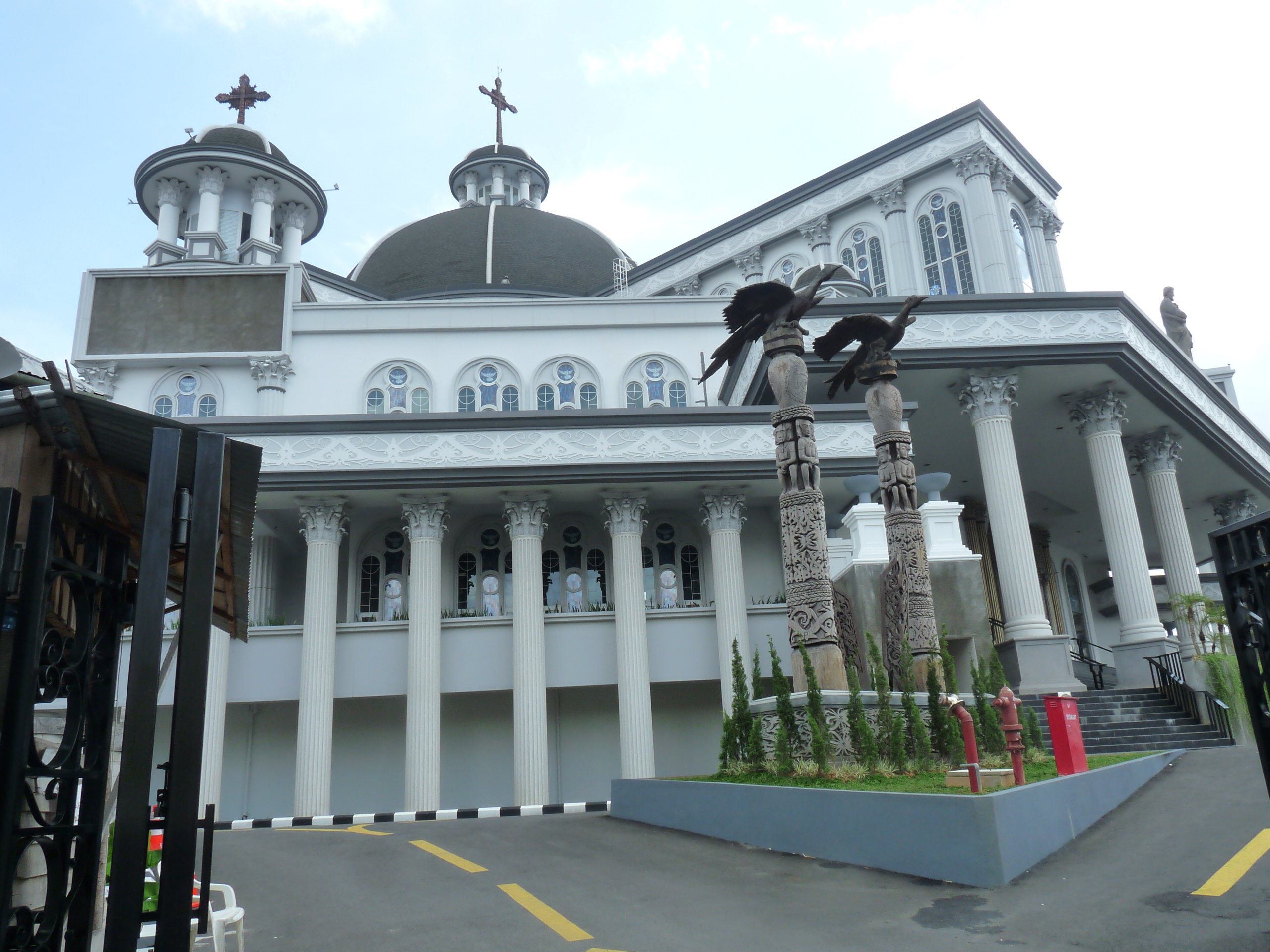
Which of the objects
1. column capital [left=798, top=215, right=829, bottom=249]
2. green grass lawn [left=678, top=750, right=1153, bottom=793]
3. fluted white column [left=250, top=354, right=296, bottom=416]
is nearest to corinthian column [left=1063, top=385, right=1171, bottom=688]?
green grass lawn [left=678, top=750, right=1153, bottom=793]

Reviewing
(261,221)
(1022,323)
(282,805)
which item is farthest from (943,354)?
(261,221)

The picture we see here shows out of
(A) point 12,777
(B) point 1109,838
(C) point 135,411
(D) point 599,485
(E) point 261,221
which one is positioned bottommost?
(B) point 1109,838

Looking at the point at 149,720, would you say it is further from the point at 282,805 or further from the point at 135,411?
the point at 282,805

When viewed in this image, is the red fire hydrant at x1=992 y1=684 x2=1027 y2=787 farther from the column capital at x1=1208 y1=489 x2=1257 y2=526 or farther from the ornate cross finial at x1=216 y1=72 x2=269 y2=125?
the ornate cross finial at x1=216 y1=72 x2=269 y2=125

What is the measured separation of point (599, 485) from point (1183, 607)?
14.4 m

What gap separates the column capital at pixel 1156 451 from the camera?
28188 millimetres

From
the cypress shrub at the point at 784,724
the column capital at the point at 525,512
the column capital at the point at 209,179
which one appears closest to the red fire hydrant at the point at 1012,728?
the cypress shrub at the point at 784,724

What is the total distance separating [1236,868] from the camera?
8.04 meters

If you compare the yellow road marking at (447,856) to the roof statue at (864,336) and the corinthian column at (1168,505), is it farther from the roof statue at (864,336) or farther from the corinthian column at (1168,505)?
the corinthian column at (1168,505)

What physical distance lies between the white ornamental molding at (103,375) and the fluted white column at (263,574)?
6.53 meters

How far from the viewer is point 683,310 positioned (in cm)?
3200

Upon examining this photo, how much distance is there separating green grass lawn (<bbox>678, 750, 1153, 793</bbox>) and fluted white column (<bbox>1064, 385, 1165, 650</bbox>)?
35.5 ft

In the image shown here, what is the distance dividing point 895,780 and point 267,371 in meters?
23.4

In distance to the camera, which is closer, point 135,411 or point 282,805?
point 135,411
